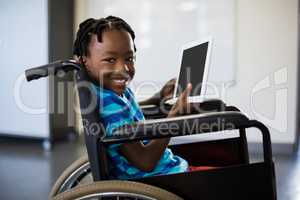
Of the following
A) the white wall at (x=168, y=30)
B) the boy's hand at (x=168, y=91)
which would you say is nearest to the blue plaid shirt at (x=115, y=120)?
the boy's hand at (x=168, y=91)

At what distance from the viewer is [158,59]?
379 cm

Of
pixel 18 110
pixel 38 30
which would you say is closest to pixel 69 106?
pixel 18 110

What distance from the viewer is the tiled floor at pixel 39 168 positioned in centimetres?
237

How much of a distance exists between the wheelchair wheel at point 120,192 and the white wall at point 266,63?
107 inches

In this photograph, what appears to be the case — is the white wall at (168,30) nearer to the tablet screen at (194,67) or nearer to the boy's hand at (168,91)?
the boy's hand at (168,91)

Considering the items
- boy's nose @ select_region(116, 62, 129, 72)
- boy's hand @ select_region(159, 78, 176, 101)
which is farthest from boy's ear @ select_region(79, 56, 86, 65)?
boy's hand @ select_region(159, 78, 176, 101)

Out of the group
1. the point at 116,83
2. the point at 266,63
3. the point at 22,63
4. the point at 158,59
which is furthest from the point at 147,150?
the point at 22,63

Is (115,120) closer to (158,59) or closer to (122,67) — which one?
(122,67)

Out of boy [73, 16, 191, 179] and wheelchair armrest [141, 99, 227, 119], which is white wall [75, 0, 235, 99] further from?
boy [73, 16, 191, 179]

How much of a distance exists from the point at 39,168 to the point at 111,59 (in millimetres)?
2027

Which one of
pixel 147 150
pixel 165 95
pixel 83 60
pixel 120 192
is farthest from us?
pixel 165 95

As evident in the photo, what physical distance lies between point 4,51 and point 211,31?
6.63 ft

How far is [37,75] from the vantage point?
1077mm

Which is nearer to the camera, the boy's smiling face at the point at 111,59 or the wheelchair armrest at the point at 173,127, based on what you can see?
the wheelchair armrest at the point at 173,127
